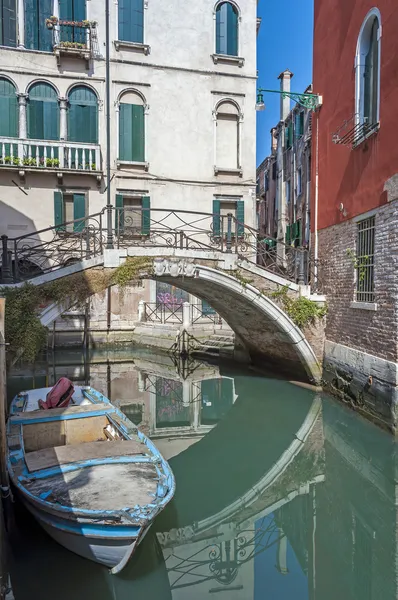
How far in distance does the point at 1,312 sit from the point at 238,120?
39.7 ft

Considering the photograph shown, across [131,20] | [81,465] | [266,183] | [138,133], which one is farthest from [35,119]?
[266,183]

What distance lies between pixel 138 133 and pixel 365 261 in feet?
29.4

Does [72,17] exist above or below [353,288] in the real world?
above

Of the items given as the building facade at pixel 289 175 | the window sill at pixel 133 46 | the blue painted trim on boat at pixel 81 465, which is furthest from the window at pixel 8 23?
the blue painted trim on boat at pixel 81 465

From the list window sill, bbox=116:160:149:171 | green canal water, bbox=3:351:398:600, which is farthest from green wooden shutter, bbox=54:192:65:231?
green canal water, bbox=3:351:398:600

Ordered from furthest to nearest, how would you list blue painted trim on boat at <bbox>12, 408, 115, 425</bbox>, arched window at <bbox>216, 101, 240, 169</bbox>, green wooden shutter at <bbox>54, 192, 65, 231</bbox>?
arched window at <bbox>216, 101, 240, 169</bbox> < green wooden shutter at <bbox>54, 192, 65, 231</bbox> < blue painted trim on boat at <bbox>12, 408, 115, 425</bbox>

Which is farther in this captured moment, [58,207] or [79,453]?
[58,207]

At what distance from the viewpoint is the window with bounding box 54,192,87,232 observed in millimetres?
13641

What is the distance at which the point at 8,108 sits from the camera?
43.7ft

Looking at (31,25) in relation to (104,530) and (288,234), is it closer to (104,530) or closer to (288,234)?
(288,234)

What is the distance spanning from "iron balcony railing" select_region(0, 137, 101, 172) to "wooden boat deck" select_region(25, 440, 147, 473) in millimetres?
Result: 10351

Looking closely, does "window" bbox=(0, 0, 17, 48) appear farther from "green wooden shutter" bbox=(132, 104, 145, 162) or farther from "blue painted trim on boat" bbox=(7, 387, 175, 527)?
"blue painted trim on boat" bbox=(7, 387, 175, 527)

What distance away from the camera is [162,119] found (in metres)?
14.3

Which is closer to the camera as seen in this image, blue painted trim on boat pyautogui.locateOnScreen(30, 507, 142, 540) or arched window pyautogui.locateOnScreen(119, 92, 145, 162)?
blue painted trim on boat pyautogui.locateOnScreen(30, 507, 142, 540)
